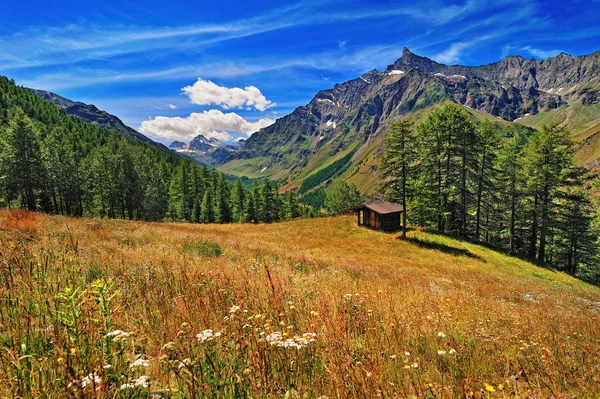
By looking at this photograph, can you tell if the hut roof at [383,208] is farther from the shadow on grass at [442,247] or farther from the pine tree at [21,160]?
the pine tree at [21,160]

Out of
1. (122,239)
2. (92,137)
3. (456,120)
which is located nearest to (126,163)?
(122,239)

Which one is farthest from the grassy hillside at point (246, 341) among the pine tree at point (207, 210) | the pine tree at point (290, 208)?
the pine tree at point (290, 208)

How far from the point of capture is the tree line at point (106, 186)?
4231cm

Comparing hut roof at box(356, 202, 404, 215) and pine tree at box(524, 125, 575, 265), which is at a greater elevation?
pine tree at box(524, 125, 575, 265)

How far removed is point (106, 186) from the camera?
5484 centimetres

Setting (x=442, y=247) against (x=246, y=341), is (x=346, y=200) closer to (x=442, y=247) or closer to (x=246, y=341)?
(x=442, y=247)

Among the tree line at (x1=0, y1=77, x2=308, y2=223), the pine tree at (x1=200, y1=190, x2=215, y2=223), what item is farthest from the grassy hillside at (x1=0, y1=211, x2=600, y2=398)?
the pine tree at (x1=200, y1=190, x2=215, y2=223)

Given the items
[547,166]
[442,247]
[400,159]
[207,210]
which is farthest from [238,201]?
[547,166]

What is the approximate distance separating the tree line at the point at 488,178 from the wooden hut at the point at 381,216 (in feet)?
8.11

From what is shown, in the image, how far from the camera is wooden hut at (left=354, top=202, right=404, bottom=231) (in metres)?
40.3

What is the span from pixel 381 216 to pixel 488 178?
1547 centimetres

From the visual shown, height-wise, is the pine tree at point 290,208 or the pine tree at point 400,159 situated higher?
the pine tree at point 400,159

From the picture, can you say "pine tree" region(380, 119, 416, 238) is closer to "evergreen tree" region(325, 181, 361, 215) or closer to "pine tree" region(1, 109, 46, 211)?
"pine tree" region(1, 109, 46, 211)

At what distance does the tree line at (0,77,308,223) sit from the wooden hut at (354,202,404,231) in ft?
113
